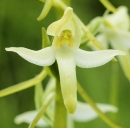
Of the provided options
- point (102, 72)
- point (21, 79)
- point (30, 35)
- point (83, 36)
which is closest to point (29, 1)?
point (30, 35)

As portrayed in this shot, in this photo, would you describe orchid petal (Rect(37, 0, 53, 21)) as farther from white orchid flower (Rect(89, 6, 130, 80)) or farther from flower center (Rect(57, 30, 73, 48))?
white orchid flower (Rect(89, 6, 130, 80))

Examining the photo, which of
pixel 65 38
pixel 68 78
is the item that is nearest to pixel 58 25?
pixel 65 38

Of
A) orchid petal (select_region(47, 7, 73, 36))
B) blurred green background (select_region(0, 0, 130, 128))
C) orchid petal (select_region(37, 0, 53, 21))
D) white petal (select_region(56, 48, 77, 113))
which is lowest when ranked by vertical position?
blurred green background (select_region(0, 0, 130, 128))

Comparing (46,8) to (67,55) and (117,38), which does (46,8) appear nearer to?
(67,55)

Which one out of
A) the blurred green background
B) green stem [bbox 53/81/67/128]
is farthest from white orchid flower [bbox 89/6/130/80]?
the blurred green background

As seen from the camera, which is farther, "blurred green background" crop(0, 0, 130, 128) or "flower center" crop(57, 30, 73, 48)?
"blurred green background" crop(0, 0, 130, 128)

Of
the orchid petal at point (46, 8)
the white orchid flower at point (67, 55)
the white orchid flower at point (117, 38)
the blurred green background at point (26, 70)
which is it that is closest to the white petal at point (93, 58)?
the white orchid flower at point (67, 55)

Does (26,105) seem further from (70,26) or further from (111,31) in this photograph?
(70,26)
